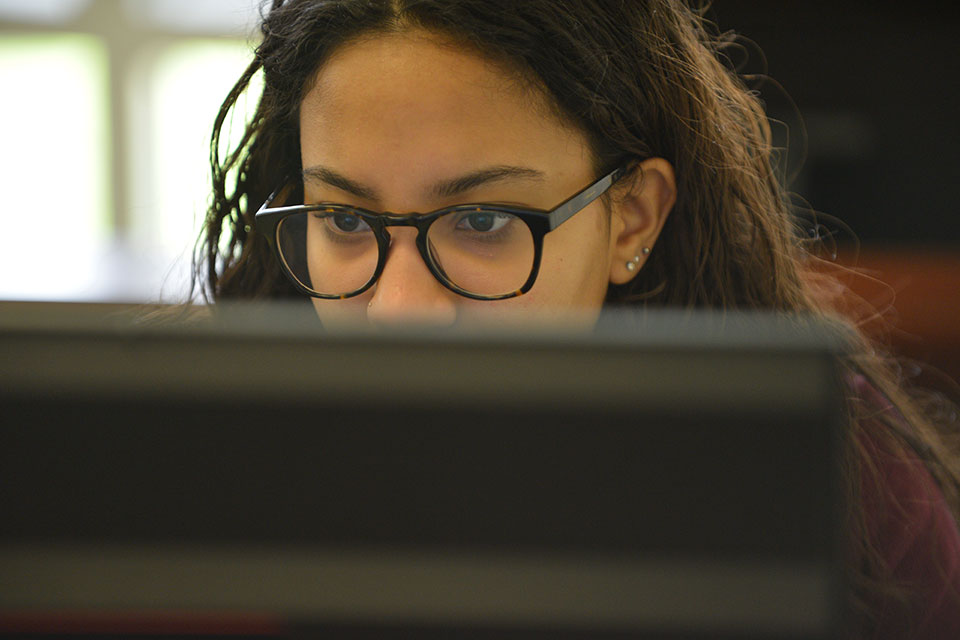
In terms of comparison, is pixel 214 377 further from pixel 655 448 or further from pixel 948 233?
pixel 948 233

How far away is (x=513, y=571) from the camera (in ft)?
1.00

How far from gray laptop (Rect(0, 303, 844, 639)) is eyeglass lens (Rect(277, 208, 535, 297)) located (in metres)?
0.62

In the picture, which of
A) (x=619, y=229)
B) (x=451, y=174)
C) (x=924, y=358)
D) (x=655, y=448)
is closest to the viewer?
(x=655, y=448)

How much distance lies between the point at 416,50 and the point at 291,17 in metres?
0.25

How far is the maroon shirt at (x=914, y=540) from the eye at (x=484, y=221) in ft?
1.76

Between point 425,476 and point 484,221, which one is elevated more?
point 484,221

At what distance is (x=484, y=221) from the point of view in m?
0.94

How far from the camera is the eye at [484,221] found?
934mm

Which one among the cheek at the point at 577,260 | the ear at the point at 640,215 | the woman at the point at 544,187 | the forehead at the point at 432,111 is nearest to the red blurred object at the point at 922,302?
the woman at the point at 544,187

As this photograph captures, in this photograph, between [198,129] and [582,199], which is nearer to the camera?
[582,199]

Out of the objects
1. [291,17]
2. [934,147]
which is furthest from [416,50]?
[934,147]

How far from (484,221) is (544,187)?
8 centimetres

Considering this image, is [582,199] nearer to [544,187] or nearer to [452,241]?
[544,187]

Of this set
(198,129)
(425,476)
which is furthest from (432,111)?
(198,129)
